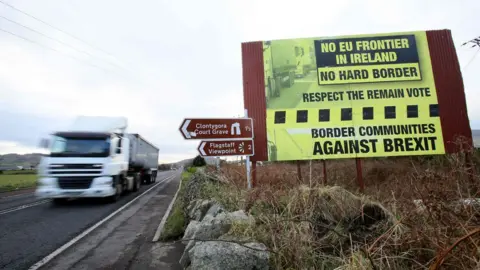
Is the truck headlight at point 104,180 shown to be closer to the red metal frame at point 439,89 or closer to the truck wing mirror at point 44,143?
the truck wing mirror at point 44,143

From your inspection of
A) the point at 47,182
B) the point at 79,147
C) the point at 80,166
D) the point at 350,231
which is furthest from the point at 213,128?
the point at 47,182

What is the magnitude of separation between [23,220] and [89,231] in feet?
8.96

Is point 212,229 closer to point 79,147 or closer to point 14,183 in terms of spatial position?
point 79,147

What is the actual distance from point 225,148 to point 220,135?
380mm

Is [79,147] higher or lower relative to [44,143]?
lower

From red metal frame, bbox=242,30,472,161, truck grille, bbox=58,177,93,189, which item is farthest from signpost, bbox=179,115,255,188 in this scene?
truck grille, bbox=58,177,93,189

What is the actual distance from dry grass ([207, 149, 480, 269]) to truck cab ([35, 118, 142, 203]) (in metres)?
6.80

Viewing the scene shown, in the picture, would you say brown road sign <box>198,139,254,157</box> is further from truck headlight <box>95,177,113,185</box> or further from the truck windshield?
the truck windshield

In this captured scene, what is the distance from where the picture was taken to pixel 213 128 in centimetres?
677

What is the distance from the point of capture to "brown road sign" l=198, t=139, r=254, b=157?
6727 mm

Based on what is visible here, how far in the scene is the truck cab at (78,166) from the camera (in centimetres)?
933

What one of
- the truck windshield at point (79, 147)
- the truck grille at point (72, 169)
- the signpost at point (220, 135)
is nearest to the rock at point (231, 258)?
the signpost at point (220, 135)

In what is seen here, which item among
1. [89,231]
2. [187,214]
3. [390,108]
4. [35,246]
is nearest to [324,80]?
[390,108]

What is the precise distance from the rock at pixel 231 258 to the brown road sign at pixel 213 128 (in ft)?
13.0
